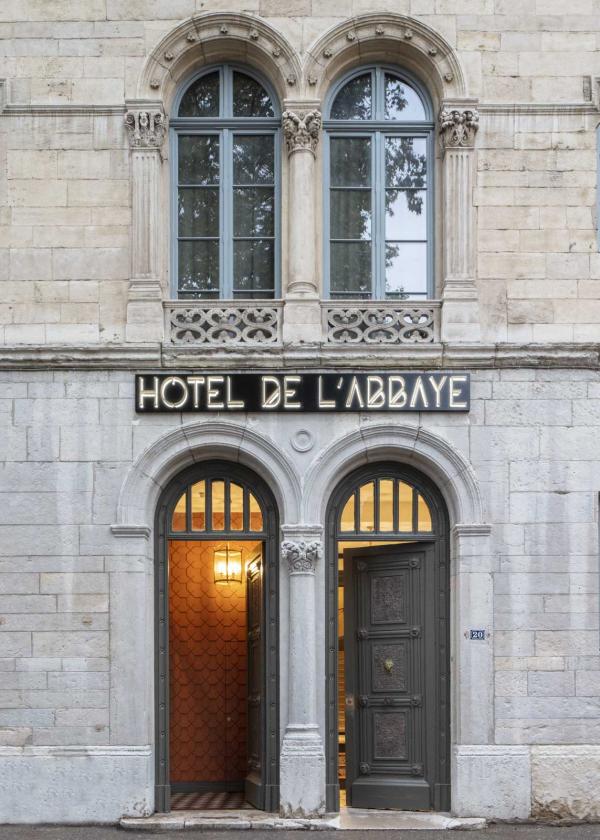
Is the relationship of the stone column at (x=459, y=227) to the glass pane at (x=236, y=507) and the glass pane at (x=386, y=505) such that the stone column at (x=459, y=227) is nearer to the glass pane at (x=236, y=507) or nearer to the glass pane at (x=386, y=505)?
the glass pane at (x=386, y=505)

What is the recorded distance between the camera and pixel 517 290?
44.7ft

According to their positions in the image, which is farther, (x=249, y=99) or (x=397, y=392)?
(x=249, y=99)

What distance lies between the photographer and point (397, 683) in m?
13.6

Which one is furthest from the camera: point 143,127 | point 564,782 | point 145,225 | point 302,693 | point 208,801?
point 208,801

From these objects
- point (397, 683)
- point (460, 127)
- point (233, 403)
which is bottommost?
point (397, 683)

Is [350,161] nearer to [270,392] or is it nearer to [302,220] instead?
[302,220]

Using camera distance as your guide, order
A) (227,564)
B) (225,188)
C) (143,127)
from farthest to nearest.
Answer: (227,564)
(225,188)
(143,127)

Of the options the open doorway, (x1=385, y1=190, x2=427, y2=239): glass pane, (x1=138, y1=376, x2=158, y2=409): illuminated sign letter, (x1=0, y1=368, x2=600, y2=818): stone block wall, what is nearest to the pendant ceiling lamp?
the open doorway

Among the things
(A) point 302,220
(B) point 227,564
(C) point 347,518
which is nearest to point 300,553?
(C) point 347,518

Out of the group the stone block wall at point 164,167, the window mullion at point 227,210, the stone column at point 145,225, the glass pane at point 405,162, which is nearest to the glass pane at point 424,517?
the stone block wall at point 164,167

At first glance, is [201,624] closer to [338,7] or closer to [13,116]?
[13,116]

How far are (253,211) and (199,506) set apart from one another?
3324 millimetres

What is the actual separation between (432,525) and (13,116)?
6.36 metres

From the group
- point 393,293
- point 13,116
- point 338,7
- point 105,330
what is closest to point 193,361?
point 105,330
